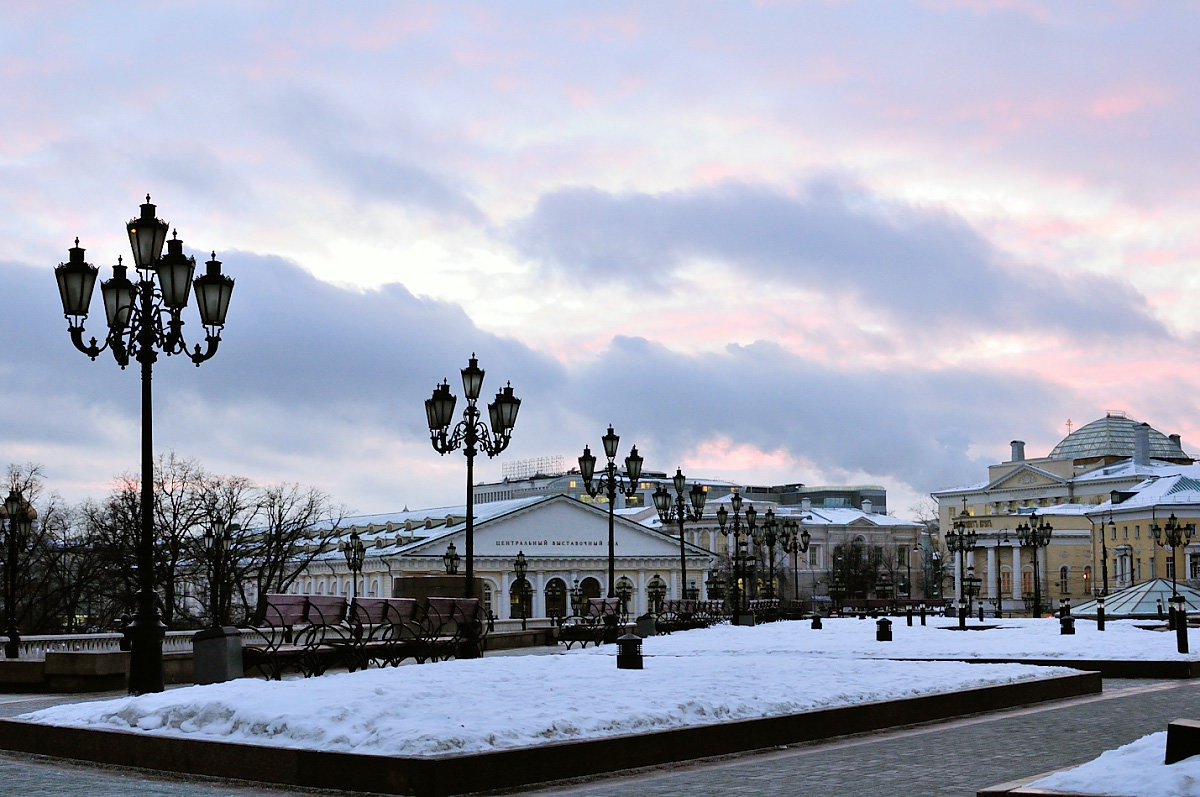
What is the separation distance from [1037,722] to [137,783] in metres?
9.36

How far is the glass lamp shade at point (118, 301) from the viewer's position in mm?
16984

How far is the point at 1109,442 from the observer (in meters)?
142

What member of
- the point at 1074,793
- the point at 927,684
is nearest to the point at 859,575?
the point at 927,684

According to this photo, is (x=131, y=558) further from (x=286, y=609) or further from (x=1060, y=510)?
(x=1060, y=510)

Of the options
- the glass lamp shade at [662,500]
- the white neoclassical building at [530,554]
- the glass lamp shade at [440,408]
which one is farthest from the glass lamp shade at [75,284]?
the white neoclassical building at [530,554]

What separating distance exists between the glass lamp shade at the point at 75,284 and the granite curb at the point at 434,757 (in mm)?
5571

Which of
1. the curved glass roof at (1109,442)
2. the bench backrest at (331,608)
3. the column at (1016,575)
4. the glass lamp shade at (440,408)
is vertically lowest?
the column at (1016,575)

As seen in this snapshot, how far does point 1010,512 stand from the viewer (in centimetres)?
13838

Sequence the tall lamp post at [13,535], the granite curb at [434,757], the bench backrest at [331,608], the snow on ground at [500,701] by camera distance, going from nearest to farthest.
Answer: the granite curb at [434,757] < the snow on ground at [500,701] < the bench backrest at [331,608] < the tall lamp post at [13,535]

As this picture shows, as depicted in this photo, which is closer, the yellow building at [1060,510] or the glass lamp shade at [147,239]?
the glass lamp shade at [147,239]

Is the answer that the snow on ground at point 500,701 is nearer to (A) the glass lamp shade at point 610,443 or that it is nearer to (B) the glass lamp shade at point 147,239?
(B) the glass lamp shade at point 147,239

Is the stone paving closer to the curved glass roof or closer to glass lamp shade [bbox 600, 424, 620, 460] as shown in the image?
glass lamp shade [bbox 600, 424, 620, 460]

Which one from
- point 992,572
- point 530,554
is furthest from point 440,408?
point 992,572

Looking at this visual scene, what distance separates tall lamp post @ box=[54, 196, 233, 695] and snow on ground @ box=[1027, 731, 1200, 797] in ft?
32.4
